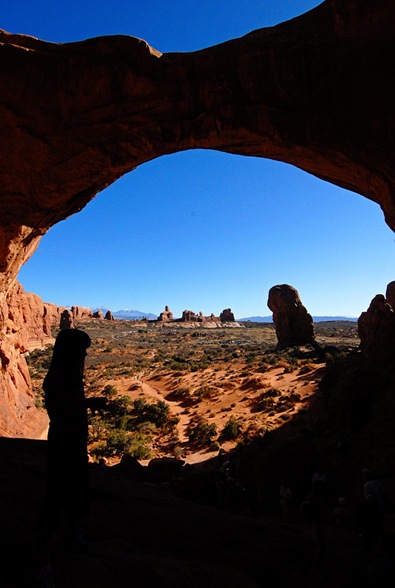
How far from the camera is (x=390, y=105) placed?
10.2m

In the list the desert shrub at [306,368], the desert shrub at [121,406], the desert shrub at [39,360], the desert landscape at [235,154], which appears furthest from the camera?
the desert shrub at [39,360]

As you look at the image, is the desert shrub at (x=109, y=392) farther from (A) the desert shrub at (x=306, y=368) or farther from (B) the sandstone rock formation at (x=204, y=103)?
(A) the desert shrub at (x=306, y=368)

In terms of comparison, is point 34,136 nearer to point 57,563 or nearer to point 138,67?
point 138,67

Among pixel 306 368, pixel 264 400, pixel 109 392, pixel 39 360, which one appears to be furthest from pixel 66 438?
pixel 39 360

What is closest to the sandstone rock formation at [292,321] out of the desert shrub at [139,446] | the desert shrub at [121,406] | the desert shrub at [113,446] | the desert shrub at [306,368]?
the desert shrub at [306,368]

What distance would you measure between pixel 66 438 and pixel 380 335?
14295mm

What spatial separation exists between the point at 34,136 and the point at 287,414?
1677cm

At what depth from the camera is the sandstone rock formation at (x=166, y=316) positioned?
382 feet

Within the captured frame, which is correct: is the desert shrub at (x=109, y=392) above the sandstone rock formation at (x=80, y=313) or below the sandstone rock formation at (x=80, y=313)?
below

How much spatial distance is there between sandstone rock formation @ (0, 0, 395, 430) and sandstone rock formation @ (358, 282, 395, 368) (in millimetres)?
4817

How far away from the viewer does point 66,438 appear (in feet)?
9.68

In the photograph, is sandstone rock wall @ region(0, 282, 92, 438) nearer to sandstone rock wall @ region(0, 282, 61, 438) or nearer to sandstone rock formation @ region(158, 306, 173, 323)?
sandstone rock wall @ region(0, 282, 61, 438)

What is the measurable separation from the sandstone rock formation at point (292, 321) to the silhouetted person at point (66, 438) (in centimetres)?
3882

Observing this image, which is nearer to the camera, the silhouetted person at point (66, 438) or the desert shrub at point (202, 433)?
the silhouetted person at point (66, 438)
